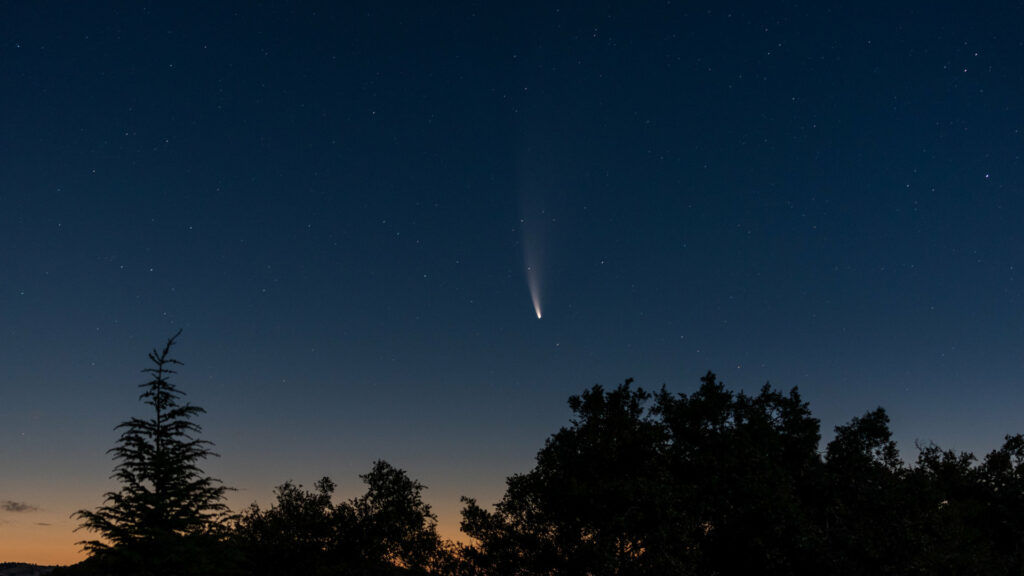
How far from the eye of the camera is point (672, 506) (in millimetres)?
24859

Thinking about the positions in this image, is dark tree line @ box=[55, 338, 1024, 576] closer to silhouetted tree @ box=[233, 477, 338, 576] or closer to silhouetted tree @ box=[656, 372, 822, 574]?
silhouetted tree @ box=[656, 372, 822, 574]

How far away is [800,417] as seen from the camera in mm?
31547

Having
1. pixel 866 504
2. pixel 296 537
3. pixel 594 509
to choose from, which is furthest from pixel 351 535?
pixel 866 504

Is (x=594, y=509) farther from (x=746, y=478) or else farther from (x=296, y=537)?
(x=296, y=537)

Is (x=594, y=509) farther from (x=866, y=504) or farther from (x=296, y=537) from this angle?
(x=296, y=537)

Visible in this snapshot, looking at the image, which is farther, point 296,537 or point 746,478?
point 296,537

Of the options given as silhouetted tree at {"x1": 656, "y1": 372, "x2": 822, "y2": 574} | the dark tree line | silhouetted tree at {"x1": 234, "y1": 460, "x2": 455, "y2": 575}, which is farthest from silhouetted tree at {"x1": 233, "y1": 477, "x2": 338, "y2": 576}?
silhouetted tree at {"x1": 656, "y1": 372, "x2": 822, "y2": 574}

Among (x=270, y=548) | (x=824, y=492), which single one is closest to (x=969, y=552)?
(x=824, y=492)

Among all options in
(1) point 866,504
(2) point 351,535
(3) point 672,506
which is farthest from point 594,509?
(2) point 351,535

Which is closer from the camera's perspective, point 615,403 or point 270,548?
point 615,403

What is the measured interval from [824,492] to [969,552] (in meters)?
5.60

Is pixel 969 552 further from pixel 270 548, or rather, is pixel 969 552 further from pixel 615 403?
pixel 270 548

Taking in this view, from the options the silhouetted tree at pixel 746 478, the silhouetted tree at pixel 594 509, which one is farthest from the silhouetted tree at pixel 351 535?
the silhouetted tree at pixel 746 478

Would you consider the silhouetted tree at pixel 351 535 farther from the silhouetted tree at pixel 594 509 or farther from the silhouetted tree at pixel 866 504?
the silhouetted tree at pixel 866 504
